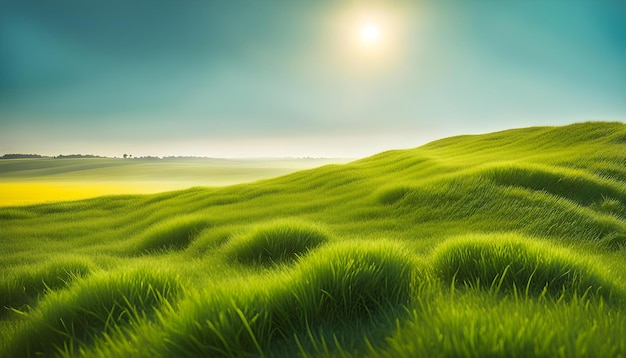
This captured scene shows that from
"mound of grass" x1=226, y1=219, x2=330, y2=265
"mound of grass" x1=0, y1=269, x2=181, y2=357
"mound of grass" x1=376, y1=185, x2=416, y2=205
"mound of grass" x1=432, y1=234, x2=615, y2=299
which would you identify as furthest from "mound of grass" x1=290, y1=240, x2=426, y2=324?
"mound of grass" x1=376, y1=185, x2=416, y2=205

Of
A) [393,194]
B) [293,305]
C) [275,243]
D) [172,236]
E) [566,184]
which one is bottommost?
[172,236]

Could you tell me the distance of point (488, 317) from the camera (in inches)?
82.7

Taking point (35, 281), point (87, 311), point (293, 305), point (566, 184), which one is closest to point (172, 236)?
point (35, 281)

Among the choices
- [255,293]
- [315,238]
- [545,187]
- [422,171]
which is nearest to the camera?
[255,293]

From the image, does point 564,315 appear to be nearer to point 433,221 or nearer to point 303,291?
point 303,291

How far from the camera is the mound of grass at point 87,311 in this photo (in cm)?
301

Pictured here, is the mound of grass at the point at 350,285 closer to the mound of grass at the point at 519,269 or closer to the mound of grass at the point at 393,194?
the mound of grass at the point at 519,269

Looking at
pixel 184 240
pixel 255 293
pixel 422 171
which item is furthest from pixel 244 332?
pixel 422 171

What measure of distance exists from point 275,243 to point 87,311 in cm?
289

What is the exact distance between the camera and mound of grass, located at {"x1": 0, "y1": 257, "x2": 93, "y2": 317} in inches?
186

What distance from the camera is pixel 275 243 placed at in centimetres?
564

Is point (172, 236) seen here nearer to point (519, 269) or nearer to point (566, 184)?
point (519, 269)

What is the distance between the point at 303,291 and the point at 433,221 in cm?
597

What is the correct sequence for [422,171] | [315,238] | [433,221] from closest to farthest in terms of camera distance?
[315,238]
[433,221]
[422,171]
